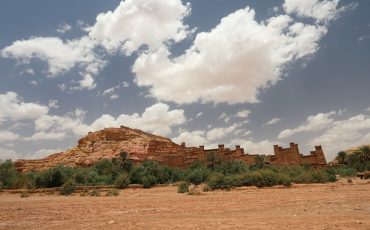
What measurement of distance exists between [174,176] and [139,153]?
25.3m

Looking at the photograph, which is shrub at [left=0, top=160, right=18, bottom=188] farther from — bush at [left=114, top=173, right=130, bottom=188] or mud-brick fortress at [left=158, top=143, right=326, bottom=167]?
mud-brick fortress at [left=158, top=143, right=326, bottom=167]

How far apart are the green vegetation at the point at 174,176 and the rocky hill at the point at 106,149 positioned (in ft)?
44.9

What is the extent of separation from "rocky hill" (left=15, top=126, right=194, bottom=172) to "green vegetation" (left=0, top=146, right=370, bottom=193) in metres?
13.7

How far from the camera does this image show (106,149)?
85.6 m

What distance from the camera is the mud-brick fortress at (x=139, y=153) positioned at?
71.1 metres

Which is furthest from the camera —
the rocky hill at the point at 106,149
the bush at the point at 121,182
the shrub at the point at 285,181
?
the rocky hill at the point at 106,149

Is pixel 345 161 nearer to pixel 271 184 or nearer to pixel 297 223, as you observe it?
pixel 271 184

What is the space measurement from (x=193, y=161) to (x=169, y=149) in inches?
559

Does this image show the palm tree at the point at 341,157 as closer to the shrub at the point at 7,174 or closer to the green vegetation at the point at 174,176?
the green vegetation at the point at 174,176

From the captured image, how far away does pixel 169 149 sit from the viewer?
85500 millimetres

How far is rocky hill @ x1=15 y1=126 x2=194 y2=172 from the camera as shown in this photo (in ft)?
252

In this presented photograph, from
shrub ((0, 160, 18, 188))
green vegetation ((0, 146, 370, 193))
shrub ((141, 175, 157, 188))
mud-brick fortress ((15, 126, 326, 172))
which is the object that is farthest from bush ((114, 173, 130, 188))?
mud-brick fortress ((15, 126, 326, 172))

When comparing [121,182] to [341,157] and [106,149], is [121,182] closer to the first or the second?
[106,149]

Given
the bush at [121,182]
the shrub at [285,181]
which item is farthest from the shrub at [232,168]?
the shrub at [285,181]
